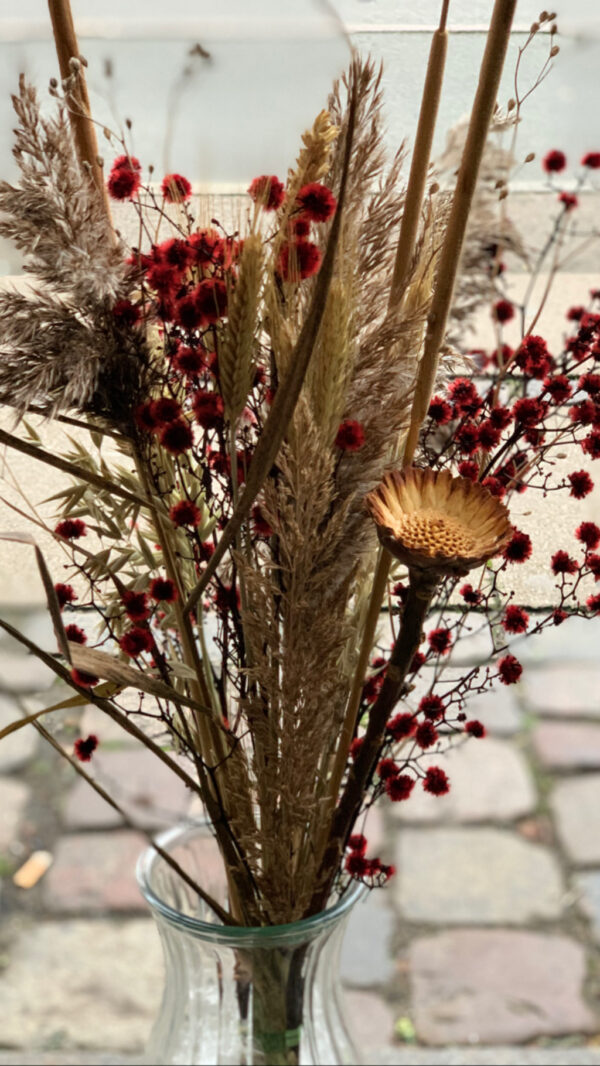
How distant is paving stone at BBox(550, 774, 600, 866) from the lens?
1513mm

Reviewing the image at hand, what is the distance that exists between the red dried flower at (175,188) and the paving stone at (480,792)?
1.13m

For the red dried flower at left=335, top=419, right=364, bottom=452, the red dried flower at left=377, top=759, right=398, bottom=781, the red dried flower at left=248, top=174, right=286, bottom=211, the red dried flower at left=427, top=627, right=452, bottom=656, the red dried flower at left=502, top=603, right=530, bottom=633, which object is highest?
the red dried flower at left=248, top=174, right=286, bottom=211

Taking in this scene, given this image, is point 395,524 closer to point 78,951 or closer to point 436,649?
point 436,649

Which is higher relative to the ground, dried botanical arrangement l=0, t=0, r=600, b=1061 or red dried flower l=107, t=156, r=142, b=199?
red dried flower l=107, t=156, r=142, b=199

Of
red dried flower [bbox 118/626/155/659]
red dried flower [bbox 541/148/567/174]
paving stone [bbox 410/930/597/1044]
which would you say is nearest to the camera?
red dried flower [bbox 118/626/155/659]

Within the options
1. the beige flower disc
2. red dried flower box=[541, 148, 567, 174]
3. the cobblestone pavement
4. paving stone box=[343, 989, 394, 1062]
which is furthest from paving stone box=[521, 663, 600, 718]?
the beige flower disc

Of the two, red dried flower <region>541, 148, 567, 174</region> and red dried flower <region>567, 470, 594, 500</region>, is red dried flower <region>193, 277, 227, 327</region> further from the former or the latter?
red dried flower <region>541, 148, 567, 174</region>

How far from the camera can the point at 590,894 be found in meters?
1.46

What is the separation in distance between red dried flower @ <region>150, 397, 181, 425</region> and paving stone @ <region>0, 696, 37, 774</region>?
1.21 metres

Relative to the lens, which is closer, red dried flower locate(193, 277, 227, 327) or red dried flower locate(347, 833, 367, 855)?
red dried flower locate(193, 277, 227, 327)

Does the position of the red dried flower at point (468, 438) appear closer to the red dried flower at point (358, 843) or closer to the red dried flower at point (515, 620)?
the red dried flower at point (515, 620)

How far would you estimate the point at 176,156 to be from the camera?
2.79ft

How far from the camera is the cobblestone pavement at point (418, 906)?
4.24ft

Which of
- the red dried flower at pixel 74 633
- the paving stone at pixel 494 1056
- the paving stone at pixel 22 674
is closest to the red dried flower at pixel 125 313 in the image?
the red dried flower at pixel 74 633
